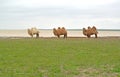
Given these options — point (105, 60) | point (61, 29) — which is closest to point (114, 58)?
point (105, 60)

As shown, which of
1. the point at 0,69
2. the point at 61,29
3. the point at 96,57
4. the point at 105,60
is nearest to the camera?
the point at 0,69

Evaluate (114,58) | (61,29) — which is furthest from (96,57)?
(61,29)

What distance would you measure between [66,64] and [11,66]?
259 centimetres

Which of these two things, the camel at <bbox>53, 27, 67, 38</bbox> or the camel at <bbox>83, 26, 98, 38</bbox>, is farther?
the camel at <bbox>53, 27, 67, 38</bbox>

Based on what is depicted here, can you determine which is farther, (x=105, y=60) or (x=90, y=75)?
(x=105, y=60)

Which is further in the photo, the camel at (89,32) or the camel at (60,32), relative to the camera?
the camel at (60,32)

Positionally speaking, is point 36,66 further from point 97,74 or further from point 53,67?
point 97,74

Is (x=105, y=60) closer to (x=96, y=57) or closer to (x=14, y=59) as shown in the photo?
(x=96, y=57)

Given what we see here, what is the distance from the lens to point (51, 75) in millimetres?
16312

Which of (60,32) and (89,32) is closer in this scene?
(89,32)

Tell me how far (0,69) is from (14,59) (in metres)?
3.56

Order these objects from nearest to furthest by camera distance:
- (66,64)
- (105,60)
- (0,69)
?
(0,69), (66,64), (105,60)

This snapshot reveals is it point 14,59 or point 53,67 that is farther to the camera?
point 14,59

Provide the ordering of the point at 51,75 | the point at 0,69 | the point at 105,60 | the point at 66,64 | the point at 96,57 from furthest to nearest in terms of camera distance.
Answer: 1. the point at 96,57
2. the point at 105,60
3. the point at 66,64
4. the point at 0,69
5. the point at 51,75
